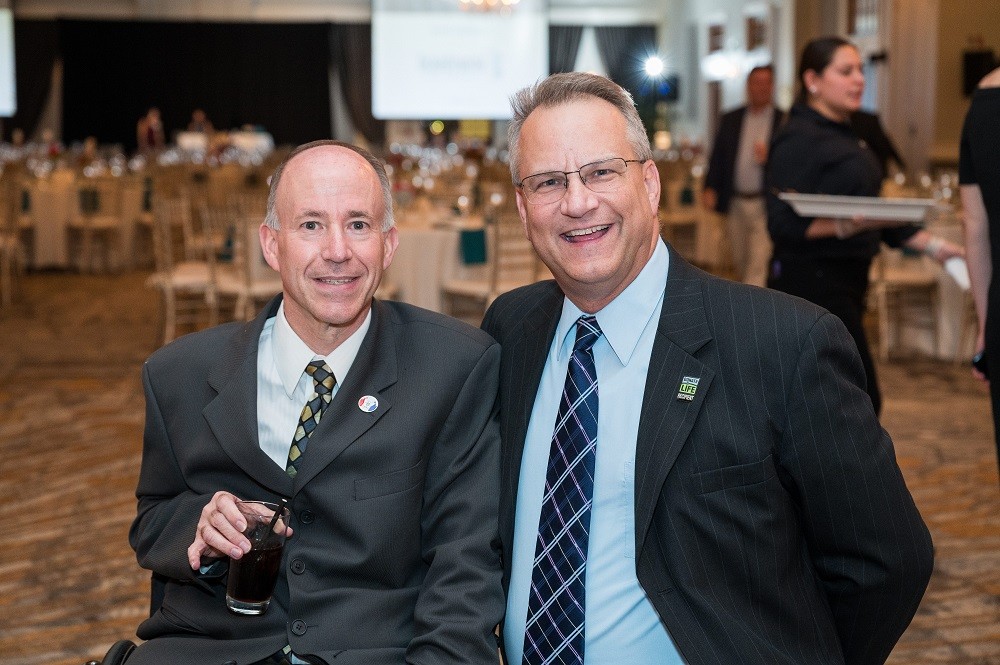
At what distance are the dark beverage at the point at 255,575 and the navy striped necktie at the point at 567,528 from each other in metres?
0.41

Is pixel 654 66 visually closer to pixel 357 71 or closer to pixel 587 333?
pixel 357 71

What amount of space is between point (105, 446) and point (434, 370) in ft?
12.4

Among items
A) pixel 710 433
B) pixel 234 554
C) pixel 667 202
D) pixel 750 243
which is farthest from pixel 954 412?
pixel 667 202

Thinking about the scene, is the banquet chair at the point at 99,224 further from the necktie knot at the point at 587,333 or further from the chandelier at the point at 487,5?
the necktie knot at the point at 587,333

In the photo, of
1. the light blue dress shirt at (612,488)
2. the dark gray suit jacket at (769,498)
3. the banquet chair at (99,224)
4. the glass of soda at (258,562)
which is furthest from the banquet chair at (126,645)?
the banquet chair at (99,224)

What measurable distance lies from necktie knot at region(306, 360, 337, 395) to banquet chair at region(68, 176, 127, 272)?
29.9ft

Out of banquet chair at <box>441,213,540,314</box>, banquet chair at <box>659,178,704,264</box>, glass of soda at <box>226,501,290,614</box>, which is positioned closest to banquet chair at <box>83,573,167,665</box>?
glass of soda at <box>226,501,290,614</box>

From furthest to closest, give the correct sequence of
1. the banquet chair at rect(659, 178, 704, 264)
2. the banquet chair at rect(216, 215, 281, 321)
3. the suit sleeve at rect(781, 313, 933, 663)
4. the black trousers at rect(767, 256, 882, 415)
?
1. the banquet chair at rect(659, 178, 704, 264)
2. the banquet chair at rect(216, 215, 281, 321)
3. the black trousers at rect(767, 256, 882, 415)
4. the suit sleeve at rect(781, 313, 933, 663)

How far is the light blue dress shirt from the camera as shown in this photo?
1.74 metres

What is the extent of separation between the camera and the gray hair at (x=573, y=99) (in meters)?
1.78

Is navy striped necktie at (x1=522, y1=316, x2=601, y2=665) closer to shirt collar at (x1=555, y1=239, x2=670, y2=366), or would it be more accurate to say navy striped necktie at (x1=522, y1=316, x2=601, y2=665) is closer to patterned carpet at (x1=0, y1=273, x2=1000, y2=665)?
shirt collar at (x1=555, y1=239, x2=670, y2=366)

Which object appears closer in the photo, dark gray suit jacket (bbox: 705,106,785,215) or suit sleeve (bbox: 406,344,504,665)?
suit sleeve (bbox: 406,344,504,665)

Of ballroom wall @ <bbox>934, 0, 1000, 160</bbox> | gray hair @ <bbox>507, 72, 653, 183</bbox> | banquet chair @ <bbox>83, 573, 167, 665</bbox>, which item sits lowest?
banquet chair @ <bbox>83, 573, 167, 665</bbox>

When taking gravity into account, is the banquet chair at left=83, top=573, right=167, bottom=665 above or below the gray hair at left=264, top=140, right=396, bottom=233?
below
